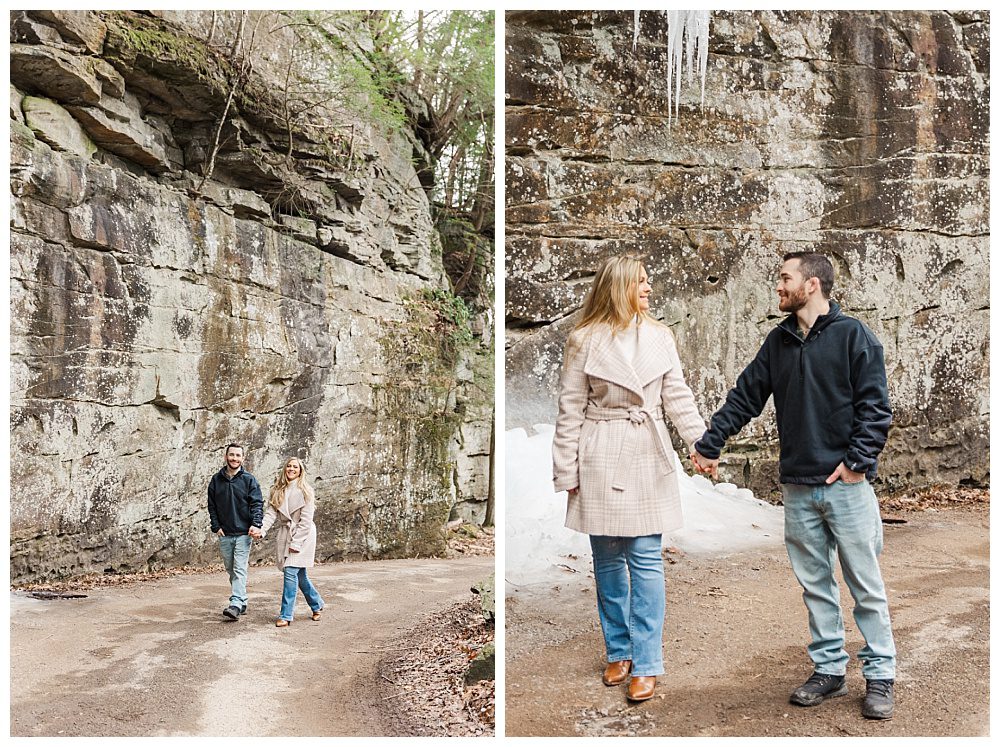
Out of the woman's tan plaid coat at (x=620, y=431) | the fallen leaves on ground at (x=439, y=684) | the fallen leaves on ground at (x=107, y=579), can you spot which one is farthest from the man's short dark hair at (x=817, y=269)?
the fallen leaves on ground at (x=107, y=579)

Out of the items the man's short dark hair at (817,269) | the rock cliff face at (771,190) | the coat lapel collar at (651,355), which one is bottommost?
the coat lapel collar at (651,355)

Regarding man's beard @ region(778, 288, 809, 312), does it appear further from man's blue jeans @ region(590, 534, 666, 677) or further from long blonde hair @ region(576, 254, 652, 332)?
man's blue jeans @ region(590, 534, 666, 677)

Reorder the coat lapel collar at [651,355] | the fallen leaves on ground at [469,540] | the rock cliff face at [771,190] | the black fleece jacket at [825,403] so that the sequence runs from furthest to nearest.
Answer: the fallen leaves on ground at [469,540], the rock cliff face at [771,190], the coat lapel collar at [651,355], the black fleece jacket at [825,403]

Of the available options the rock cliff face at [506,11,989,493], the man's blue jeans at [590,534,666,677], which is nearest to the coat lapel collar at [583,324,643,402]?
the man's blue jeans at [590,534,666,677]

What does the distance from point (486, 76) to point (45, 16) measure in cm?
236

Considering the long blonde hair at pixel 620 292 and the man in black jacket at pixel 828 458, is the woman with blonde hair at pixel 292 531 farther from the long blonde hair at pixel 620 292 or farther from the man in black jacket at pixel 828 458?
the man in black jacket at pixel 828 458

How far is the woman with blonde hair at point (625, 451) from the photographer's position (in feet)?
6.93

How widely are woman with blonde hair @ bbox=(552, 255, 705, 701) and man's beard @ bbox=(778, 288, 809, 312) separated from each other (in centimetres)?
31

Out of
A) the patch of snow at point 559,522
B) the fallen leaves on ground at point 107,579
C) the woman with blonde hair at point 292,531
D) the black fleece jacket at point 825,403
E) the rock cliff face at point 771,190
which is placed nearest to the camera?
the black fleece jacket at point 825,403

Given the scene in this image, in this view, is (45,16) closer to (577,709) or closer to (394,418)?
(394,418)

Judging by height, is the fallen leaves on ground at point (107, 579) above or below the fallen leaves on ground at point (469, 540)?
above

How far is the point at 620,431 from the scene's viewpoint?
6.98ft

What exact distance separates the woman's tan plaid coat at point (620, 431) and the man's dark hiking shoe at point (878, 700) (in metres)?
0.63

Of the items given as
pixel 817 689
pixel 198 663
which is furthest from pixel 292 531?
pixel 817 689
